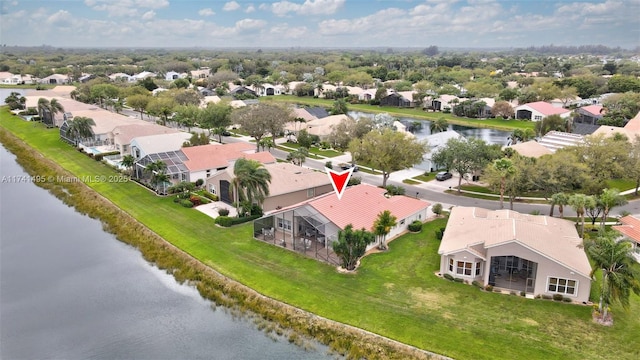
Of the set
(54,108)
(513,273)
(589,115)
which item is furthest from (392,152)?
(54,108)

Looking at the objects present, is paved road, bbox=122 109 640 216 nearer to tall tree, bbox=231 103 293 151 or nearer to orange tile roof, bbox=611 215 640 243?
orange tile roof, bbox=611 215 640 243

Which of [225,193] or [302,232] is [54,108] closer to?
[225,193]

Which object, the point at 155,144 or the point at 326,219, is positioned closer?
the point at 326,219

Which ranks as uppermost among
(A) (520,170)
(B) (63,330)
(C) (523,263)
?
(A) (520,170)

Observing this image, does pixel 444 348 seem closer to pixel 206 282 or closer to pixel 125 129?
pixel 206 282

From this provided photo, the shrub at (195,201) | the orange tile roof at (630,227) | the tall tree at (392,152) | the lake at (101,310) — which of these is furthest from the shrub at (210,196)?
the orange tile roof at (630,227)

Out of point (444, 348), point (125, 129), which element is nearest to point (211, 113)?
point (125, 129)
